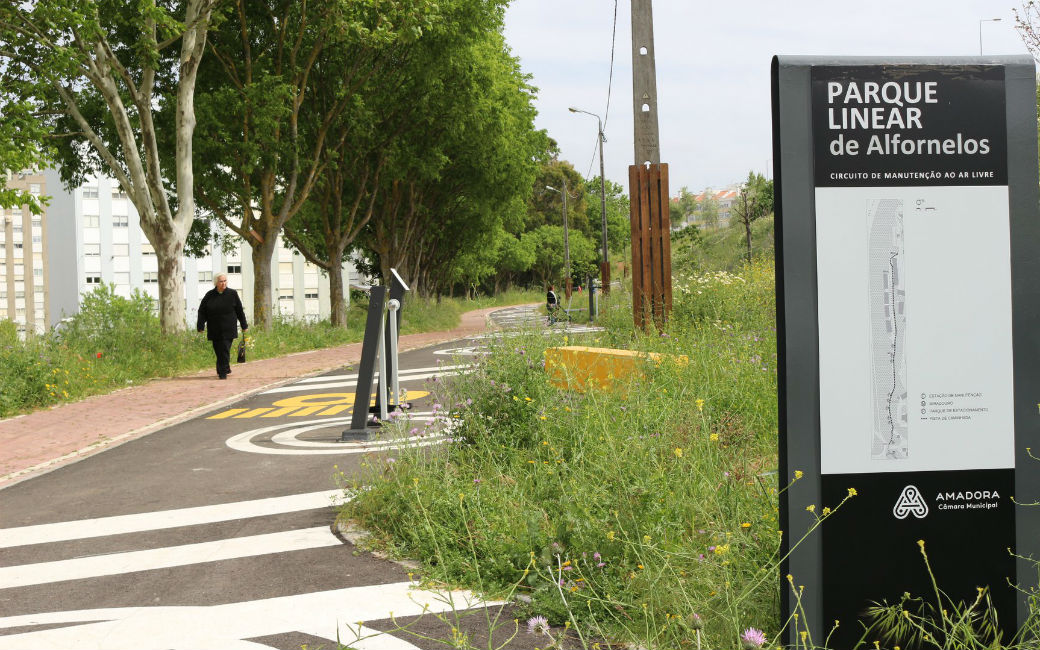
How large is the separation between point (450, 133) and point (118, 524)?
23814mm

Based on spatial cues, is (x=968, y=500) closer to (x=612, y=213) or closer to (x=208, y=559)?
(x=208, y=559)

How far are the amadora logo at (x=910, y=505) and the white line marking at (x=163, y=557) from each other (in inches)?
136

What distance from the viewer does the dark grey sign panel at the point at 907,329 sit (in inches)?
117

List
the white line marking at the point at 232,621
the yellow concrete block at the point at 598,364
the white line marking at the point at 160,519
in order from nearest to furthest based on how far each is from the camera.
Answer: the white line marking at the point at 232,621 → the white line marking at the point at 160,519 → the yellow concrete block at the point at 598,364

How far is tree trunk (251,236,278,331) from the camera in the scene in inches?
927

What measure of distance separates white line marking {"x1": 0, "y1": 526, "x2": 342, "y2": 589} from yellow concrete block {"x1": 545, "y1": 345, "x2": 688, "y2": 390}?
224 cm

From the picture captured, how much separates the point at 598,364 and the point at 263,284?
17630mm

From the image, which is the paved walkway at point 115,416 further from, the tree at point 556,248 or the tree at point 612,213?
the tree at point 612,213

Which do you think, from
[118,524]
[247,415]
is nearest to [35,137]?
[247,415]

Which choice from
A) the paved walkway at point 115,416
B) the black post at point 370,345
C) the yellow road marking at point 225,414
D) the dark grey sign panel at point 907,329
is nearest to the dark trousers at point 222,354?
the paved walkway at point 115,416

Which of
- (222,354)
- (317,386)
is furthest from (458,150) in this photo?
(317,386)

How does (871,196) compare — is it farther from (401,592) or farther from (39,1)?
(39,1)

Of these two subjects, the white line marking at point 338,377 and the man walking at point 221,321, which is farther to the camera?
the man walking at point 221,321

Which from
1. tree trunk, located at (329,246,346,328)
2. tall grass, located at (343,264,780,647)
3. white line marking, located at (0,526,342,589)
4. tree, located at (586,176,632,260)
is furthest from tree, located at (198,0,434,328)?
tree, located at (586,176,632,260)
